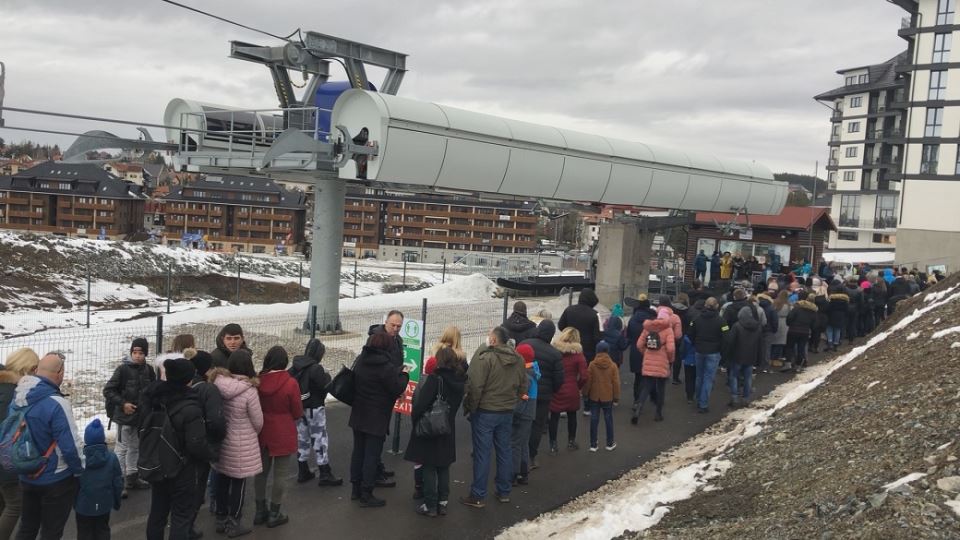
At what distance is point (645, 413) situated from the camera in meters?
11.6

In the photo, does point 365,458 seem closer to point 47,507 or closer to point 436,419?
point 436,419

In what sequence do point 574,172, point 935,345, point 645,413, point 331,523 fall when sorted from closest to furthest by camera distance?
1. point 331,523
2. point 935,345
3. point 645,413
4. point 574,172

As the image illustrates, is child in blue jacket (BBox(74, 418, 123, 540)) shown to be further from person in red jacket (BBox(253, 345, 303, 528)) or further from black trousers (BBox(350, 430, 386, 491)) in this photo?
black trousers (BBox(350, 430, 386, 491))

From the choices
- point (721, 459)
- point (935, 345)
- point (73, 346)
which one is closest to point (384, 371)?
point (721, 459)

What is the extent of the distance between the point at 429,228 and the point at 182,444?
328 ft

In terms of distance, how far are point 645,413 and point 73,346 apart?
37.8 ft

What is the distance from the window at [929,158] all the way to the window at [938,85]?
3.12 meters

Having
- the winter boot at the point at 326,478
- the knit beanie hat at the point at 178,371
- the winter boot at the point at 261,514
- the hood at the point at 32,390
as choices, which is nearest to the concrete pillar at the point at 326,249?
the winter boot at the point at 326,478

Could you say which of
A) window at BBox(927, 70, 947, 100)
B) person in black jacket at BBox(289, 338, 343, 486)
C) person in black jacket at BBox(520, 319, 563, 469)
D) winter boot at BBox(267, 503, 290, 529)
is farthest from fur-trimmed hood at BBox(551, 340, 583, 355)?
window at BBox(927, 70, 947, 100)

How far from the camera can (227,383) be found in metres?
6.19

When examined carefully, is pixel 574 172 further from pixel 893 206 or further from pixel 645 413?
pixel 893 206

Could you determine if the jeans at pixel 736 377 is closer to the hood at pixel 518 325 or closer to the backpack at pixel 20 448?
the hood at pixel 518 325

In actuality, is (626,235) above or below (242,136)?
below

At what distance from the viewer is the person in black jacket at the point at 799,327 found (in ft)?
47.1
